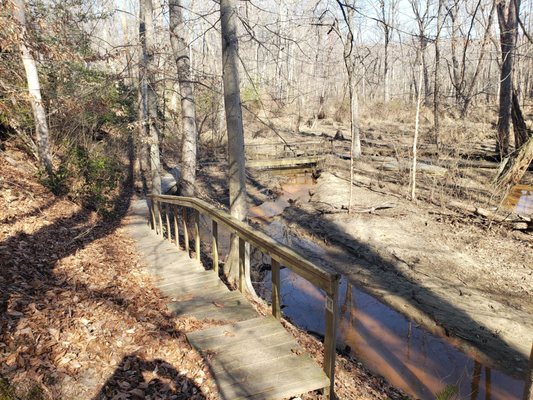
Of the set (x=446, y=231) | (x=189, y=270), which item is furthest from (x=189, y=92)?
(x=446, y=231)

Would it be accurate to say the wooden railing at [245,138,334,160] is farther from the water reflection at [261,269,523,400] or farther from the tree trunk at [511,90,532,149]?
the water reflection at [261,269,523,400]

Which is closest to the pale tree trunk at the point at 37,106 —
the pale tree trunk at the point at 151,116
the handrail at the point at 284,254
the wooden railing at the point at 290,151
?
the pale tree trunk at the point at 151,116

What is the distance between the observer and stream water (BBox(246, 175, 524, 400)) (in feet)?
20.2

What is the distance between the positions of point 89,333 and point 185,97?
945cm

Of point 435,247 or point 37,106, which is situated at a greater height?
point 37,106

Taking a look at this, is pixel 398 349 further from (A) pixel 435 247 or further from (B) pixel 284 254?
(A) pixel 435 247

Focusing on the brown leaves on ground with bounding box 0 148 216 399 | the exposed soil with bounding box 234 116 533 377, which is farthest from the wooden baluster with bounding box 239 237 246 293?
the exposed soil with bounding box 234 116 533 377

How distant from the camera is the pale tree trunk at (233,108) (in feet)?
19.8

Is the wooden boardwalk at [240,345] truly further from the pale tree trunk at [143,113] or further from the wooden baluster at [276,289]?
the pale tree trunk at [143,113]

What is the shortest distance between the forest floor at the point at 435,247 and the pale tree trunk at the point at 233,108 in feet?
14.2

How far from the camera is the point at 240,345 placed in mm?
3955

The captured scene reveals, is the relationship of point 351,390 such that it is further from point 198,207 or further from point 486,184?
point 486,184

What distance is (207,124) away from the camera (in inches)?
1037

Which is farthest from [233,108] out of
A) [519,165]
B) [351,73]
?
[519,165]
